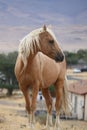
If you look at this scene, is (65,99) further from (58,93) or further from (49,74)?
(49,74)

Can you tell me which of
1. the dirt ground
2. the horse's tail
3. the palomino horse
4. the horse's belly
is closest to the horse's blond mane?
the palomino horse

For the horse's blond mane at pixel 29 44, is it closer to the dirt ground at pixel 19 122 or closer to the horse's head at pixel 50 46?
the horse's head at pixel 50 46

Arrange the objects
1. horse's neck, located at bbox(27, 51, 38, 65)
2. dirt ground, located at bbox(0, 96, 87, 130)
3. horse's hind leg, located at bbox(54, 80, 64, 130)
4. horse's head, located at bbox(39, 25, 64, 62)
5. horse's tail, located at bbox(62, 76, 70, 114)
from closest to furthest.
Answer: horse's head, located at bbox(39, 25, 64, 62) → horse's neck, located at bbox(27, 51, 38, 65) → horse's hind leg, located at bbox(54, 80, 64, 130) → horse's tail, located at bbox(62, 76, 70, 114) → dirt ground, located at bbox(0, 96, 87, 130)

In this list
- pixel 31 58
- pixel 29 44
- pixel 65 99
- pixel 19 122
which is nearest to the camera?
pixel 29 44

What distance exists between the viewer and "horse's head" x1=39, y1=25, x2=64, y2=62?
7.87 meters

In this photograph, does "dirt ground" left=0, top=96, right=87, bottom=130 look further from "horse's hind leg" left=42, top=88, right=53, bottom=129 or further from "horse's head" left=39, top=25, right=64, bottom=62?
"horse's head" left=39, top=25, right=64, bottom=62

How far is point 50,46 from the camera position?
26.0 feet

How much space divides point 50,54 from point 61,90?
1.71 metres

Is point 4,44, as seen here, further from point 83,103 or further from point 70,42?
point 83,103

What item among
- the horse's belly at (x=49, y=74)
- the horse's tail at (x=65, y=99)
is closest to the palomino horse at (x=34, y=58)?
the horse's belly at (x=49, y=74)

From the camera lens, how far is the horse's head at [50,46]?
7.87 m

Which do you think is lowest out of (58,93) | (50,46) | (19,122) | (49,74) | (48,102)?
(19,122)

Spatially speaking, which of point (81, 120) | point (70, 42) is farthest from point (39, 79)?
point (70, 42)

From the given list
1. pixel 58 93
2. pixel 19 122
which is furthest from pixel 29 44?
pixel 19 122
